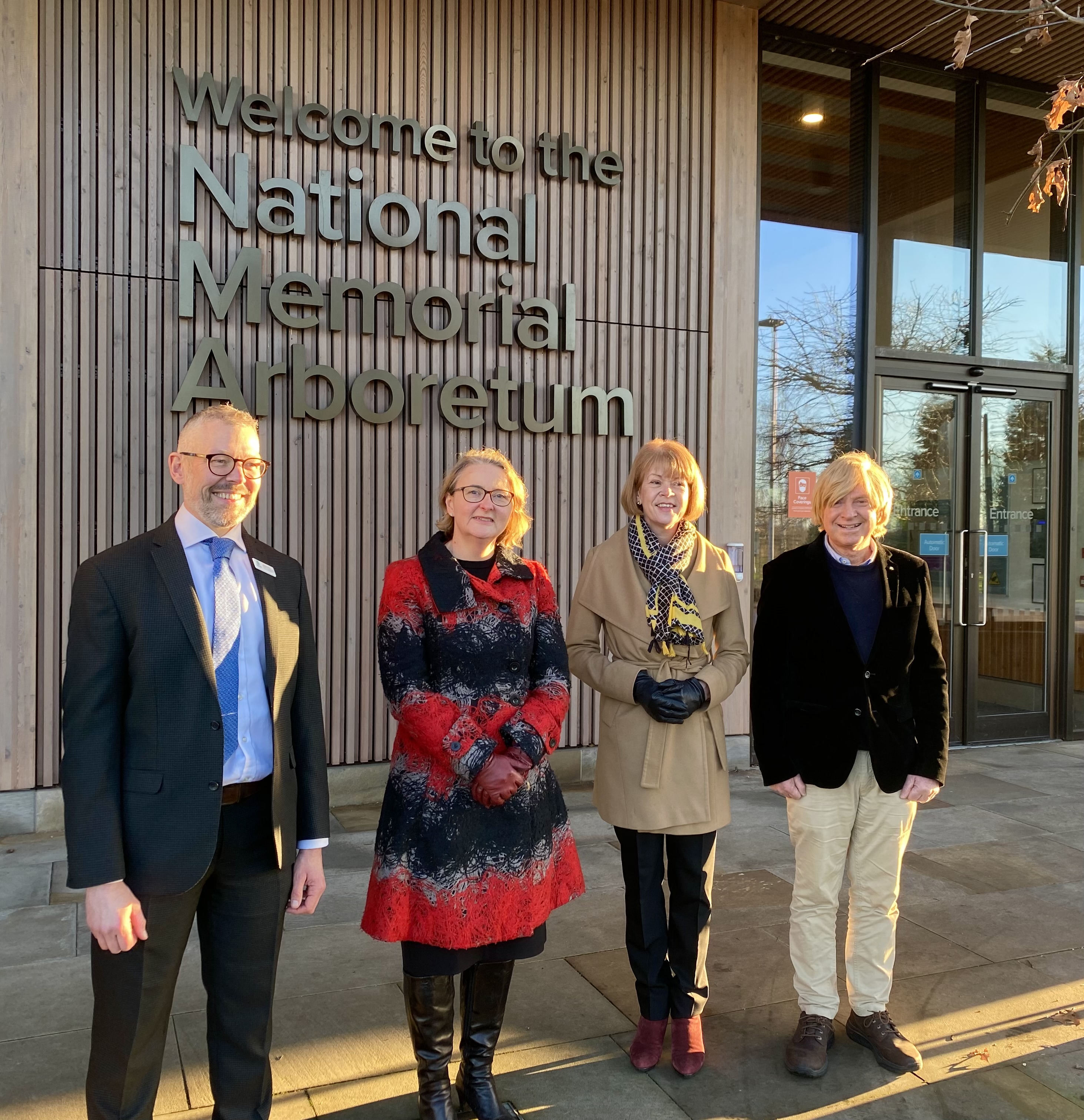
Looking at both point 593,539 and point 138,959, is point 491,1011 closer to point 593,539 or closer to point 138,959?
point 138,959

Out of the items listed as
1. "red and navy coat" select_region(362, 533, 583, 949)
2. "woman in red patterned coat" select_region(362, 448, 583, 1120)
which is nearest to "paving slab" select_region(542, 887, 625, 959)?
"woman in red patterned coat" select_region(362, 448, 583, 1120)

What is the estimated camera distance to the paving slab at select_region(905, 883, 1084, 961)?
4012mm

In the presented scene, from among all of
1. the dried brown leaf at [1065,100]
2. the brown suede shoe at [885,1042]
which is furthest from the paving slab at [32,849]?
the dried brown leaf at [1065,100]

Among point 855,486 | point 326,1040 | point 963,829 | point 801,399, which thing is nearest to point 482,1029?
point 326,1040

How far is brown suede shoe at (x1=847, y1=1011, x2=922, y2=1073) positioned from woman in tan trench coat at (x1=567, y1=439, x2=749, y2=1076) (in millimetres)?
533

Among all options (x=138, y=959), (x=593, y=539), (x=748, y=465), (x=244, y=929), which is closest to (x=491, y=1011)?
(x=244, y=929)

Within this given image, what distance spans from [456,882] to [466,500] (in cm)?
100

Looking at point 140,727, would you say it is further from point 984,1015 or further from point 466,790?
point 984,1015

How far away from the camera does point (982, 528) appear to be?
7.86 m

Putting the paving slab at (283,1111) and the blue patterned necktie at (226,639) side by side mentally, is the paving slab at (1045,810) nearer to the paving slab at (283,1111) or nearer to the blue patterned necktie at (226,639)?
the paving slab at (283,1111)

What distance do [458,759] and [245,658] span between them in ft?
1.92

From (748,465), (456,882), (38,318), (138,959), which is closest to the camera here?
(138,959)

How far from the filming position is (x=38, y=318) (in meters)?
5.34

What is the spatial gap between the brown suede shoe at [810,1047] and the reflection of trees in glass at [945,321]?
18.7 feet
